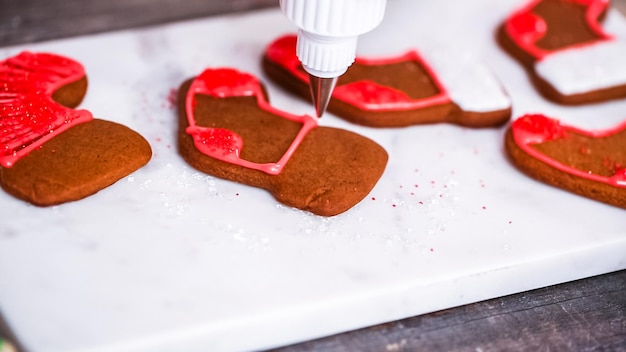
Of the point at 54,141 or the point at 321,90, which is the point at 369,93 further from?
the point at 54,141

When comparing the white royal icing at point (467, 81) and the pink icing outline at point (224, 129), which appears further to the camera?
the white royal icing at point (467, 81)

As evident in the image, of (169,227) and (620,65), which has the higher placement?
(620,65)

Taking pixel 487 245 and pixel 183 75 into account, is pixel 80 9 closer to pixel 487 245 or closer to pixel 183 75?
pixel 183 75

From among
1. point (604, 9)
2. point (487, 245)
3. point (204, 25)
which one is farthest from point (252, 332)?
point (604, 9)

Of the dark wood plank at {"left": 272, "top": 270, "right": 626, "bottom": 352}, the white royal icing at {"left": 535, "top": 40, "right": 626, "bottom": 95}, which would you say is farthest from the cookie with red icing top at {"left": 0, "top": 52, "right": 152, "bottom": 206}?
the white royal icing at {"left": 535, "top": 40, "right": 626, "bottom": 95}

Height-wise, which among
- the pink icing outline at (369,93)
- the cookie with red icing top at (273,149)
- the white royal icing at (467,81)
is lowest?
the cookie with red icing top at (273,149)

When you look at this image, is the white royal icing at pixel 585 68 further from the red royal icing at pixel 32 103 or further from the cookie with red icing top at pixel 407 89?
the red royal icing at pixel 32 103

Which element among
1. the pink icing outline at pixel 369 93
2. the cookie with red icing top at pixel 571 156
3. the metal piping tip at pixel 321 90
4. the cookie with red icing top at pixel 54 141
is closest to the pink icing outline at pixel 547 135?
the cookie with red icing top at pixel 571 156
